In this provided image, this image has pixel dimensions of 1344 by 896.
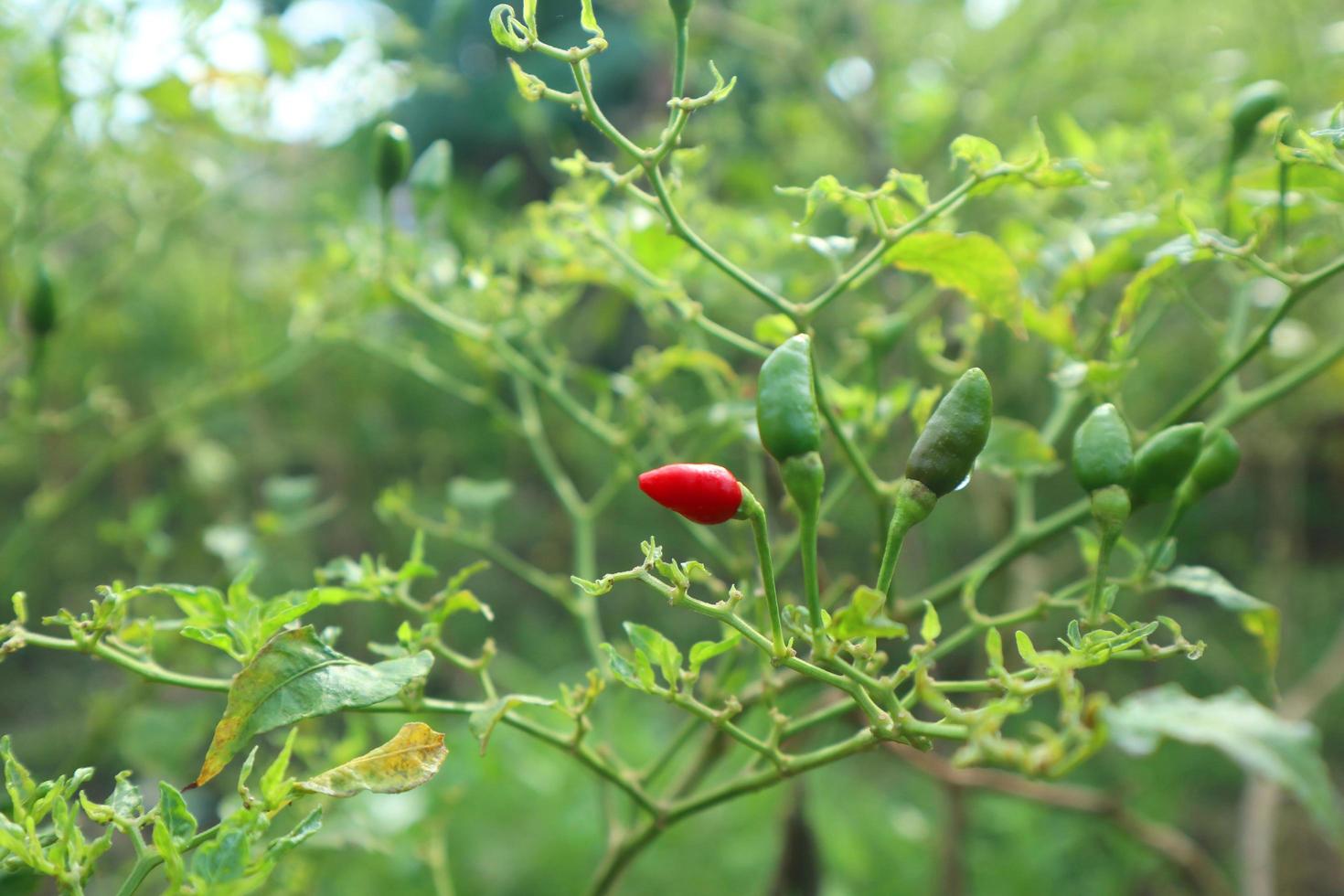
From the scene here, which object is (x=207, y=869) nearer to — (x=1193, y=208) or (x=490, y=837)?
(x=1193, y=208)

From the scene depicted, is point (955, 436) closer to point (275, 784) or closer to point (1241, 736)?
point (1241, 736)

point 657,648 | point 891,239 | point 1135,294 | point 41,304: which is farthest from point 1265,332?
point 41,304

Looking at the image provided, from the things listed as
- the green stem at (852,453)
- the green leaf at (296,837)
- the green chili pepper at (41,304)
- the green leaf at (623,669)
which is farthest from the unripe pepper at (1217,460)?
the green chili pepper at (41,304)

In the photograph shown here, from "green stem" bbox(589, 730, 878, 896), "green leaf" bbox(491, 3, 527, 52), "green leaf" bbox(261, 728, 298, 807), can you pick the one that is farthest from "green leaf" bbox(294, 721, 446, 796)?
"green leaf" bbox(491, 3, 527, 52)

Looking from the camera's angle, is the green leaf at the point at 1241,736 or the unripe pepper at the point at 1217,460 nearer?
the green leaf at the point at 1241,736

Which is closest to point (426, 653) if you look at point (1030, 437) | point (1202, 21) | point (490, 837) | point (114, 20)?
point (1030, 437)

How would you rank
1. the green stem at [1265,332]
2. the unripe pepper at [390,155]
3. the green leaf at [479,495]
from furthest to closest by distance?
the green leaf at [479,495]
the unripe pepper at [390,155]
the green stem at [1265,332]

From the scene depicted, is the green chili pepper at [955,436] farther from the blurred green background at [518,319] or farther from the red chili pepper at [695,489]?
the blurred green background at [518,319]
